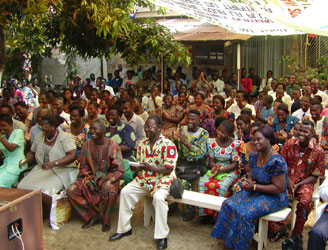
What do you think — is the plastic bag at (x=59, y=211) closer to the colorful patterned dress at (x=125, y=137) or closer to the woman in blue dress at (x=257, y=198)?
the colorful patterned dress at (x=125, y=137)

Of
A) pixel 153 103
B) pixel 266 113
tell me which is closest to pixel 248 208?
pixel 266 113

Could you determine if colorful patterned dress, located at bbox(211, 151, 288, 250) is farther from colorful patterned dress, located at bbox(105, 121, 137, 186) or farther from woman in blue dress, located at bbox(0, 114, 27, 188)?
woman in blue dress, located at bbox(0, 114, 27, 188)

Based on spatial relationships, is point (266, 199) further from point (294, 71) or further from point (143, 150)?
point (294, 71)

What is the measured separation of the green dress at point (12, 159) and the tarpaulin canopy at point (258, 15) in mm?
3765

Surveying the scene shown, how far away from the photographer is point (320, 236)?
3.88 m

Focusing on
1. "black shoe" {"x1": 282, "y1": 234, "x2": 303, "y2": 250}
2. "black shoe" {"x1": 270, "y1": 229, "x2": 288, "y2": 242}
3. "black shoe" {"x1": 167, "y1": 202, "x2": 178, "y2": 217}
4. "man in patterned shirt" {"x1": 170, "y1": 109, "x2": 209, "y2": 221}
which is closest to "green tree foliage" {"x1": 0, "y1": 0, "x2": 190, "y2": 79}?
"man in patterned shirt" {"x1": 170, "y1": 109, "x2": 209, "y2": 221}

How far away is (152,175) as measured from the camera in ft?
16.9

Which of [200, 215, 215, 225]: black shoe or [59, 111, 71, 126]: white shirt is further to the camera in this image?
[59, 111, 71, 126]: white shirt

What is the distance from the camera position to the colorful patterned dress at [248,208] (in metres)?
4.32

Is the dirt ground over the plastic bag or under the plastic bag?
under

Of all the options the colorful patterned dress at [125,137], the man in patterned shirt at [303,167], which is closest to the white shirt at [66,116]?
the colorful patterned dress at [125,137]

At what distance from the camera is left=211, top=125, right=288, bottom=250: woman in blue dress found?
170 inches

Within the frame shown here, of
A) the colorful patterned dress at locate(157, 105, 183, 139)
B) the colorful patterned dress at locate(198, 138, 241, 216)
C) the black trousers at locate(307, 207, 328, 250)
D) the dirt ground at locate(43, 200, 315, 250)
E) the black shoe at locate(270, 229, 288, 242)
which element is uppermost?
the colorful patterned dress at locate(157, 105, 183, 139)

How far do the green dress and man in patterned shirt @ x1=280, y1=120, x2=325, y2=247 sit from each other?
12.2 feet
